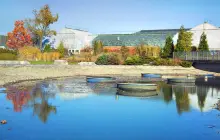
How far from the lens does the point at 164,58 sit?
57.2 metres

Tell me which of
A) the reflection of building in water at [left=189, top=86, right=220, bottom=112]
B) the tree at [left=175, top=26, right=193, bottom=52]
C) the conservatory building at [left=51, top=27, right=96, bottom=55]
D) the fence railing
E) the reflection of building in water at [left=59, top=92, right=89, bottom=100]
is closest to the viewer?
the reflection of building in water at [left=189, top=86, right=220, bottom=112]

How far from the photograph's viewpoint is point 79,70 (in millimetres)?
47312

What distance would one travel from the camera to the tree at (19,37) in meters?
75.3

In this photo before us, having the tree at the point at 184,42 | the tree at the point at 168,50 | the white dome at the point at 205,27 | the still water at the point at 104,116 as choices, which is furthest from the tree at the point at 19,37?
the still water at the point at 104,116

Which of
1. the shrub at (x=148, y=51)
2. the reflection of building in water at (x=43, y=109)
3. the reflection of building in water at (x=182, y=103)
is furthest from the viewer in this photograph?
the shrub at (x=148, y=51)

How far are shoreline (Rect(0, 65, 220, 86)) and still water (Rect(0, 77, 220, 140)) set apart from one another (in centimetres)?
1525

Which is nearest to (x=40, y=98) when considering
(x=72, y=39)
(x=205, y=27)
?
(x=205, y=27)

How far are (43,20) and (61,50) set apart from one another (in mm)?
11862

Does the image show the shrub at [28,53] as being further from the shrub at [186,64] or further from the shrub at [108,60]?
the shrub at [186,64]

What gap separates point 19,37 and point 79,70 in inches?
1304

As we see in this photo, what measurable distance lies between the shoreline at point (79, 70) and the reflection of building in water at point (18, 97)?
1121 cm

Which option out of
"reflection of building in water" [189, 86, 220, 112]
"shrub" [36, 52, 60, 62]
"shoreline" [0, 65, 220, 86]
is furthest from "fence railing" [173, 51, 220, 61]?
"reflection of building in water" [189, 86, 220, 112]

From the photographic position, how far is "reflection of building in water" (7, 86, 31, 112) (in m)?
19.4

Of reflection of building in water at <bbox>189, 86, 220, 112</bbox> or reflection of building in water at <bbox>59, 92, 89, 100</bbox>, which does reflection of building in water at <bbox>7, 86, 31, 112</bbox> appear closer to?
reflection of building in water at <bbox>59, 92, 89, 100</bbox>
